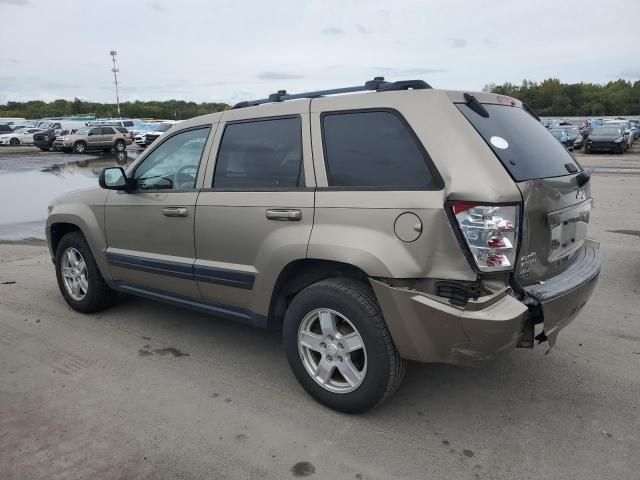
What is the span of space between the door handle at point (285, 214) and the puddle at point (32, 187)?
6.96 m

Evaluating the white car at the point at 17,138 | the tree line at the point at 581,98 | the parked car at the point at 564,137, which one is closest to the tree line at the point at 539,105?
the tree line at the point at 581,98

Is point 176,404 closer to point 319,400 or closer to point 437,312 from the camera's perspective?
point 319,400

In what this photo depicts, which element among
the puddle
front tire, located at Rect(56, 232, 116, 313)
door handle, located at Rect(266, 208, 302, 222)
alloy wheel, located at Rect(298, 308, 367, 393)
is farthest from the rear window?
the puddle

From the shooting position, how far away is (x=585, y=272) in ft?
11.2

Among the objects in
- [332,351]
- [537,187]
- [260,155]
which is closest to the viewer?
[537,187]

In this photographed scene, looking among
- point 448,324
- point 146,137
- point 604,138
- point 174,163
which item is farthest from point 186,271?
point 146,137

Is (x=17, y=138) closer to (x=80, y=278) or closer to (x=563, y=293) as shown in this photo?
(x=80, y=278)

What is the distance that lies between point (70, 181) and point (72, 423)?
51.1ft

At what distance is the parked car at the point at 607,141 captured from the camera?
28.7 metres

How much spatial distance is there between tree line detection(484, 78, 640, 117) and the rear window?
81878 millimetres

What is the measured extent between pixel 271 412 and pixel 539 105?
104 metres

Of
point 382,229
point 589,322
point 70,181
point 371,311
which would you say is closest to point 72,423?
point 371,311

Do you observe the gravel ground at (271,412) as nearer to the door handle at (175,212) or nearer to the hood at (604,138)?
the door handle at (175,212)

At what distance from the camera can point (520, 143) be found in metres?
3.19
